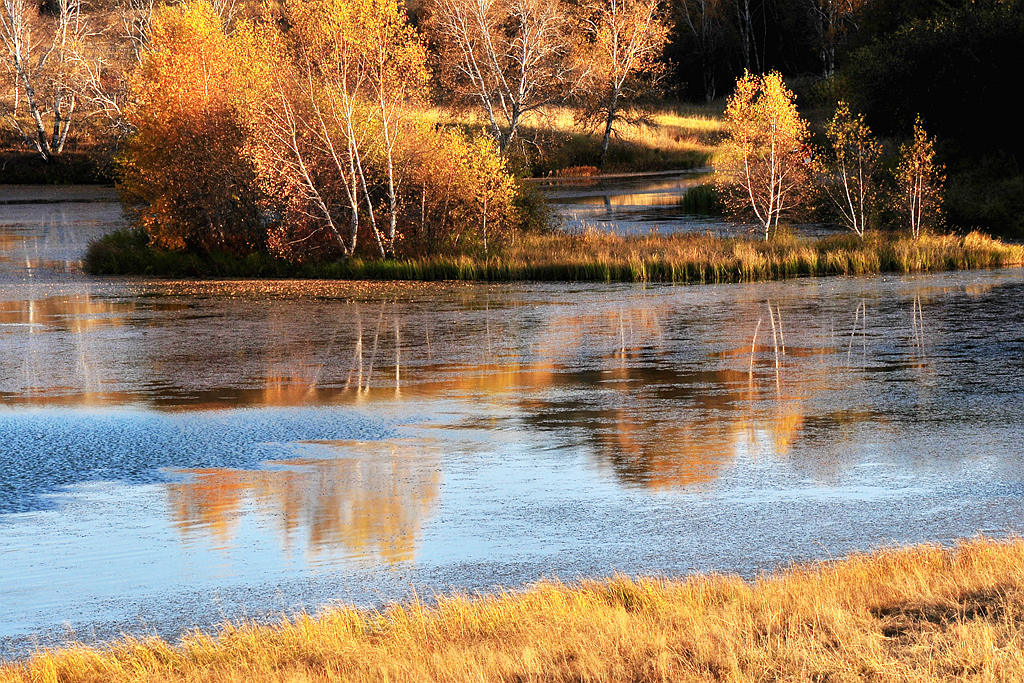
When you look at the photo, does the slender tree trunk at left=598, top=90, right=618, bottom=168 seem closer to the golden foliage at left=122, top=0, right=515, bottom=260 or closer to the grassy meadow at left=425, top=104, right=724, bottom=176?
the grassy meadow at left=425, top=104, right=724, bottom=176

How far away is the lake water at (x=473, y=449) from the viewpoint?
948 centimetres

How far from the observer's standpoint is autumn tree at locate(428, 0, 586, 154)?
56.8 meters

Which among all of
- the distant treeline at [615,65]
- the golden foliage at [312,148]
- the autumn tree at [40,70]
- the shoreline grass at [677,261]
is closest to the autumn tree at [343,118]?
the golden foliage at [312,148]

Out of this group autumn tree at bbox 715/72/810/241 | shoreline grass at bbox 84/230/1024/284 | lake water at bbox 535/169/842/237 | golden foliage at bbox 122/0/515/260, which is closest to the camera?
shoreline grass at bbox 84/230/1024/284

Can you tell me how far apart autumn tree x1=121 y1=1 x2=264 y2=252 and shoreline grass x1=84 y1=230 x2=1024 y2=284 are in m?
2.44

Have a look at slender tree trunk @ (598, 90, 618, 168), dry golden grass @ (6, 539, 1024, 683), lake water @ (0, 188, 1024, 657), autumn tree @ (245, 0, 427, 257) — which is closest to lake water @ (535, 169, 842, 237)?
slender tree trunk @ (598, 90, 618, 168)

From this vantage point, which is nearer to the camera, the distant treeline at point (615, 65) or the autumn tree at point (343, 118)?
the autumn tree at point (343, 118)

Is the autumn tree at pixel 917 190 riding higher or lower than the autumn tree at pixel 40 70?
lower

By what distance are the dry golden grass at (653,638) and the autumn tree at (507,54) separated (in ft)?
157

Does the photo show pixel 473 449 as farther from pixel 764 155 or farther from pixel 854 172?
pixel 854 172

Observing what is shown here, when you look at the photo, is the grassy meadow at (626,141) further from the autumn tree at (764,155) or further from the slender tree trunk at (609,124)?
the autumn tree at (764,155)

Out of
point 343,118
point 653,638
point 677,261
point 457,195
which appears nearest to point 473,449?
point 653,638

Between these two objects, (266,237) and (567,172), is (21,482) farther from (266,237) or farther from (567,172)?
(567,172)

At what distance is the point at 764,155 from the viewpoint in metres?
34.1
